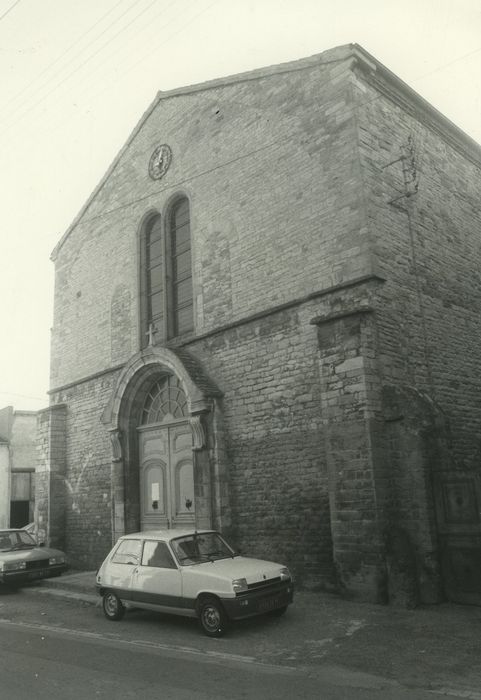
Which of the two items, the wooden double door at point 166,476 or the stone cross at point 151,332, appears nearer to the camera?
the wooden double door at point 166,476

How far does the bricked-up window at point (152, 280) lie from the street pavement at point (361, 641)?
7075mm

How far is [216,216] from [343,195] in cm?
343

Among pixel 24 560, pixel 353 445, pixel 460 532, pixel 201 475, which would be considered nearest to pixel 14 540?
pixel 24 560

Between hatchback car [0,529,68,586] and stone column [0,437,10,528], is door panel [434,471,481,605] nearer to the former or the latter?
hatchback car [0,529,68,586]

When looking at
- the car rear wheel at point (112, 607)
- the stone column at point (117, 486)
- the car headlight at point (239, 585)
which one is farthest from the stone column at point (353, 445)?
the stone column at point (117, 486)

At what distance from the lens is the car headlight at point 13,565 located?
1159 cm

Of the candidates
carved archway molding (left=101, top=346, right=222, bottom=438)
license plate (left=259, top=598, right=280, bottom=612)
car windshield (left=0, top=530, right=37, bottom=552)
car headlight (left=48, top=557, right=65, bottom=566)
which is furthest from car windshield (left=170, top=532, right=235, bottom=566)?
car windshield (left=0, top=530, right=37, bottom=552)

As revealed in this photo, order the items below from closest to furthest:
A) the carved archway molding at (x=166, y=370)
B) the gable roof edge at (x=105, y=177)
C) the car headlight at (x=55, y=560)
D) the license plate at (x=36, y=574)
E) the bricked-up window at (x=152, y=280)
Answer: the carved archway molding at (x=166, y=370) < the license plate at (x=36, y=574) < the car headlight at (x=55, y=560) < the bricked-up window at (x=152, y=280) < the gable roof edge at (x=105, y=177)

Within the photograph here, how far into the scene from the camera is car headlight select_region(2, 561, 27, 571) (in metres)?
11.6

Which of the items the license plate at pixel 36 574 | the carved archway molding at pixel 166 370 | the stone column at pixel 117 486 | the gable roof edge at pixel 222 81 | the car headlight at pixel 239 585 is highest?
the gable roof edge at pixel 222 81

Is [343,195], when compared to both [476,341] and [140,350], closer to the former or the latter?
[476,341]

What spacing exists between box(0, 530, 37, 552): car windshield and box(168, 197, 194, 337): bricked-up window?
18.4ft

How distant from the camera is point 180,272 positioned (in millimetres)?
14016

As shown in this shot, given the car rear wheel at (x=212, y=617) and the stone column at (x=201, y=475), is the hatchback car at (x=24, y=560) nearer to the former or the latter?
the stone column at (x=201, y=475)
